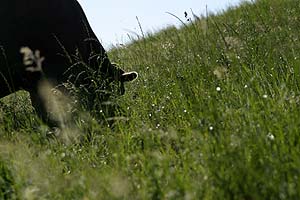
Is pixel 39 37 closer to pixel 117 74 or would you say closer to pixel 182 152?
pixel 117 74

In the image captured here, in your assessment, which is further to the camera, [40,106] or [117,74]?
[117,74]

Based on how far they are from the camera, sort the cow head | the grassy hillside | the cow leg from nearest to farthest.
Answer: the grassy hillside
the cow leg
the cow head

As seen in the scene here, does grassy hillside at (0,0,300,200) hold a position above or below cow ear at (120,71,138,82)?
below

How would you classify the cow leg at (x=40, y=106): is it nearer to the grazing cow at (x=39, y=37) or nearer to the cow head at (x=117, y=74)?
the grazing cow at (x=39, y=37)

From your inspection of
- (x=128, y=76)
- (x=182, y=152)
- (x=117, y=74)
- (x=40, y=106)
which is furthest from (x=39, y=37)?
(x=182, y=152)

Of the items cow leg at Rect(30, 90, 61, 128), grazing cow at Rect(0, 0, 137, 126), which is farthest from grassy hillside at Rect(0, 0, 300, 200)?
grazing cow at Rect(0, 0, 137, 126)

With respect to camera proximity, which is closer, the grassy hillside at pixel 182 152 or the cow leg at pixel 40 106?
the grassy hillside at pixel 182 152

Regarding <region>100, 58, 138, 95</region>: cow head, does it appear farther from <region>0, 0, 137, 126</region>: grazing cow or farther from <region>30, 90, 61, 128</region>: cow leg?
<region>30, 90, 61, 128</region>: cow leg

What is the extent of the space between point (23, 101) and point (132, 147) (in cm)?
373

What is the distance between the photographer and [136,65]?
6.68 metres

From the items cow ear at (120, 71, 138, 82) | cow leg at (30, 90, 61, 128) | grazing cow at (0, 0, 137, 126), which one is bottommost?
cow ear at (120, 71, 138, 82)

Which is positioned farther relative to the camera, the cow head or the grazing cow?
the grazing cow

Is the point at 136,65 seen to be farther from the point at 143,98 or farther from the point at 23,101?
the point at 143,98

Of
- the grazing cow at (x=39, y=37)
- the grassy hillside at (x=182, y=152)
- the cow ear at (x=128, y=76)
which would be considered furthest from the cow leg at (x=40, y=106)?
the cow ear at (x=128, y=76)
